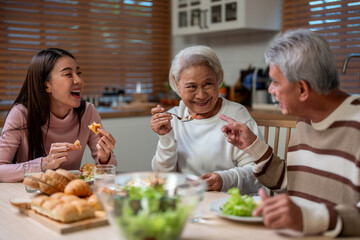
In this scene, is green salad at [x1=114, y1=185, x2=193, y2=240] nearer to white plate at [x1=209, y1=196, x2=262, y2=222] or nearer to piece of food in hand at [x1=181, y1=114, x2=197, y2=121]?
white plate at [x1=209, y1=196, x2=262, y2=222]

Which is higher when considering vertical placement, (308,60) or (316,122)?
(308,60)

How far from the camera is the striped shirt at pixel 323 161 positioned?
4.22 feet

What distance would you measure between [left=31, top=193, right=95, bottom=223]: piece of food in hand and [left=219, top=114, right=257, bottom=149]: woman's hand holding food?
0.58 metres

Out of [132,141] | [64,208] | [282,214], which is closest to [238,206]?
[282,214]

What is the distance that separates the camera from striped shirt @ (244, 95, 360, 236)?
1.29 metres

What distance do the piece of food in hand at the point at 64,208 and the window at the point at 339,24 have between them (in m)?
2.75

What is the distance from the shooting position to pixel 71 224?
1104mm

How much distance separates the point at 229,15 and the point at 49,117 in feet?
7.47

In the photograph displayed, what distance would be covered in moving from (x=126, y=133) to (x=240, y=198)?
2606 millimetres

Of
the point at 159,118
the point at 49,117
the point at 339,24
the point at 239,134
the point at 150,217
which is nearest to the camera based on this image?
the point at 150,217

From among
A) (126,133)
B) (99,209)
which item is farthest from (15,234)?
(126,133)

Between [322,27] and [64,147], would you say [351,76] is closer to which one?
[322,27]

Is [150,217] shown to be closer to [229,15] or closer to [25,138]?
[25,138]

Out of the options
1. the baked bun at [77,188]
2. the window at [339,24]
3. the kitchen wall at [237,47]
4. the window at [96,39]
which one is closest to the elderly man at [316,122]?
the baked bun at [77,188]
